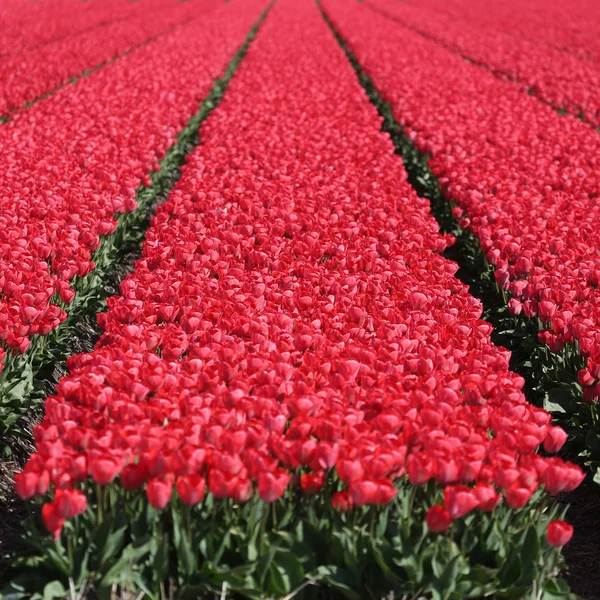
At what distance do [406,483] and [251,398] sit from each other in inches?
27.6

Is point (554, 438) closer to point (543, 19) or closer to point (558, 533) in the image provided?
point (558, 533)

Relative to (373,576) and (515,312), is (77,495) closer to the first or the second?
(373,576)

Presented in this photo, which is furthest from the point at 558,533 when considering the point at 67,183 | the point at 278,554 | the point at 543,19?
the point at 543,19

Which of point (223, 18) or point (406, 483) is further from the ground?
point (223, 18)

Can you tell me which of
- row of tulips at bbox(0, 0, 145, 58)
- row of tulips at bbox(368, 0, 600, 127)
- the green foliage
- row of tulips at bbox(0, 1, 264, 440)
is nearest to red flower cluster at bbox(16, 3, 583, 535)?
the green foliage

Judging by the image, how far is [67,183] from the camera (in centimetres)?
681

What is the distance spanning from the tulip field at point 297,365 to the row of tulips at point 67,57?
361 centimetres

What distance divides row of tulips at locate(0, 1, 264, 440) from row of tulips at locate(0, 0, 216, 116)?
1.00 metres

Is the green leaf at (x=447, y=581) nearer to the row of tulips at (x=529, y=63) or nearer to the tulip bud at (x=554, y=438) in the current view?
the tulip bud at (x=554, y=438)

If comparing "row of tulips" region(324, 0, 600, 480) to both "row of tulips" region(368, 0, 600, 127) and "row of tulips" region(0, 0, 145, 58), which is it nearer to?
"row of tulips" region(368, 0, 600, 127)

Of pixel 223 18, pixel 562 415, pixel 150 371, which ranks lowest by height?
pixel 562 415

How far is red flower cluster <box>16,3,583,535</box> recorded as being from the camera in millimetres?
2840

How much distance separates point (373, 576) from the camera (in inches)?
113

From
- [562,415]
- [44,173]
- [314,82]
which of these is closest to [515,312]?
[562,415]
